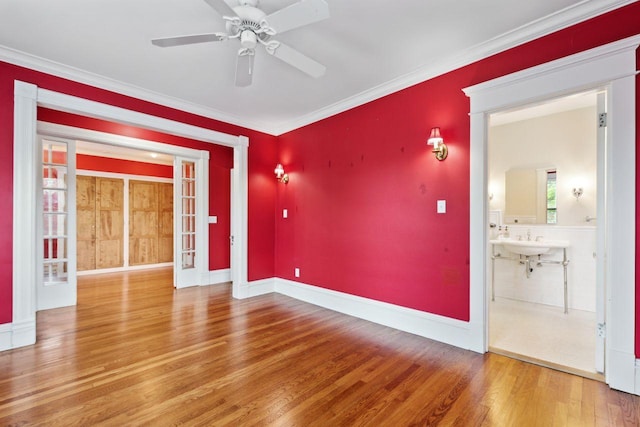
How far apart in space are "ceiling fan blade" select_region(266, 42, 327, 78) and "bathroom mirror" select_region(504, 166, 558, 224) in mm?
3780

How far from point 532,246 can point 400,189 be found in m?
2.14

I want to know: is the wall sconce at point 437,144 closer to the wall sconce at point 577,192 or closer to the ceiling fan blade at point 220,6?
the ceiling fan blade at point 220,6

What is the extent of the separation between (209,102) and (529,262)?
16.6 ft

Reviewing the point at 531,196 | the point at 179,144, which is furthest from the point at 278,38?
the point at 531,196

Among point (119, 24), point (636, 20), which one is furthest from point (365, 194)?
point (119, 24)

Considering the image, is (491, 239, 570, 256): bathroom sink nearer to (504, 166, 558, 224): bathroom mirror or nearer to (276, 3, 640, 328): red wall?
(504, 166, 558, 224): bathroom mirror

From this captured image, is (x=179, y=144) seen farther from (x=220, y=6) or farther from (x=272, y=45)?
(x=220, y=6)

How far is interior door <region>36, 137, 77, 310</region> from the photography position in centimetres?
404

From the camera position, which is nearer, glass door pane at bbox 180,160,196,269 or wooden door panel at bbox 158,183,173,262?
glass door pane at bbox 180,160,196,269

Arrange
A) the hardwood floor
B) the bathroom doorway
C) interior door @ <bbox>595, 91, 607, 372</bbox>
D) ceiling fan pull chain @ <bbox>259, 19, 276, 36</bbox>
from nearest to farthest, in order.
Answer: the hardwood floor → ceiling fan pull chain @ <bbox>259, 19, 276, 36</bbox> → interior door @ <bbox>595, 91, 607, 372</bbox> → the bathroom doorway

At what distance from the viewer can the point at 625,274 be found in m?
2.08

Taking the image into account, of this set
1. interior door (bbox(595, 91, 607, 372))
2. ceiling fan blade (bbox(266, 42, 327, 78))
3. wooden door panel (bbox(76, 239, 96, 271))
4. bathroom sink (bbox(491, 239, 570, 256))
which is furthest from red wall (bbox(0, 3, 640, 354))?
wooden door panel (bbox(76, 239, 96, 271))

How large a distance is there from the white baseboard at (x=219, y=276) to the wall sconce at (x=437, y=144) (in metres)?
4.58

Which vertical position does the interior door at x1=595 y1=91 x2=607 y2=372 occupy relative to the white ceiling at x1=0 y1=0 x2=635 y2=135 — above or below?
below
